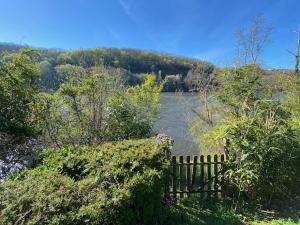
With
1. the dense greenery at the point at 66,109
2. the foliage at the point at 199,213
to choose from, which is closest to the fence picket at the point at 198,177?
the foliage at the point at 199,213

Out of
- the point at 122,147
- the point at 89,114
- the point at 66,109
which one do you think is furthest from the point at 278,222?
the point at 66,109

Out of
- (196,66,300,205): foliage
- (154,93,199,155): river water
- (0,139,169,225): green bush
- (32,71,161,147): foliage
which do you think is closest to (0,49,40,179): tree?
(32,71,161,147): foliage

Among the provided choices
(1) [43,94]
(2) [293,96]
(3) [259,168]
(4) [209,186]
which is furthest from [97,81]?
(2) [293,96]

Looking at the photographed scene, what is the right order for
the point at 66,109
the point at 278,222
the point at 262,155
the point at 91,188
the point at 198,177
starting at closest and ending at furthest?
the point at 91,188
the point at 278,222
the point at 262,155
the point at 198,177
the point at 66,109

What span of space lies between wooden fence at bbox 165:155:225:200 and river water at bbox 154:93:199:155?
15.4ft

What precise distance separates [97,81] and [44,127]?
1.88m

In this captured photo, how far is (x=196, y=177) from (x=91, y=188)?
142 inches

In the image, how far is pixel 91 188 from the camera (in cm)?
406

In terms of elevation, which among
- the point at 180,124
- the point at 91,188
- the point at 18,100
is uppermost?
the point at 18,100

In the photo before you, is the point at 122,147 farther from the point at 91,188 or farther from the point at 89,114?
the point at 89,114

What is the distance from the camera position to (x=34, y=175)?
436 cm

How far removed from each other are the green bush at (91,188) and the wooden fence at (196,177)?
1335 mm

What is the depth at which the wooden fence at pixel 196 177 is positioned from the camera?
6773 mm

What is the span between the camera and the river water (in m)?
13.7
